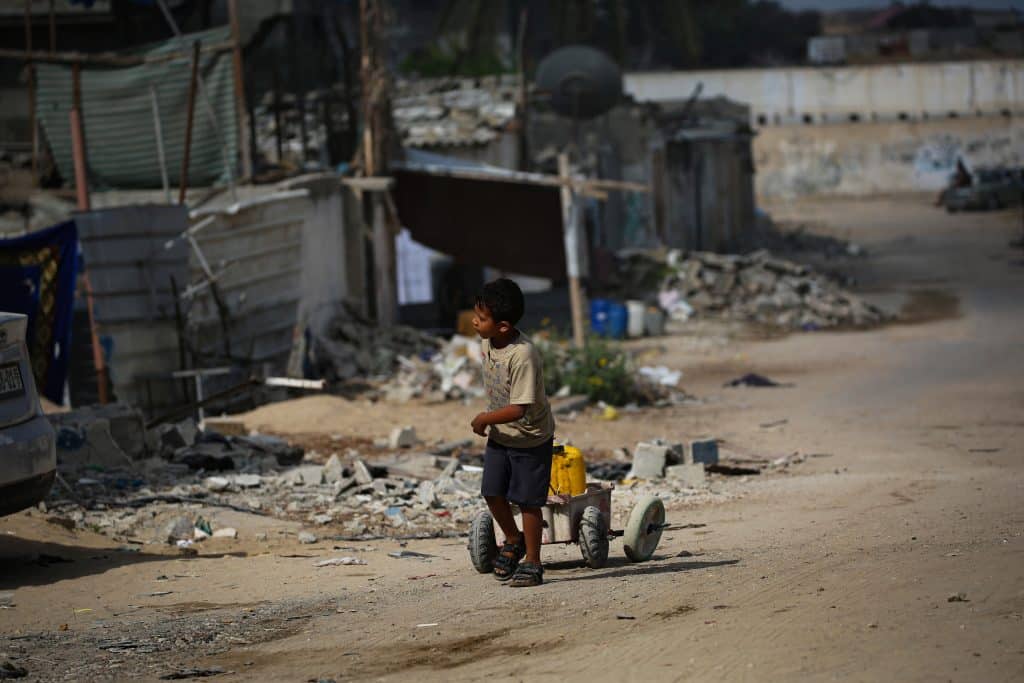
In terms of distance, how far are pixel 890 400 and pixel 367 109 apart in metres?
8.49

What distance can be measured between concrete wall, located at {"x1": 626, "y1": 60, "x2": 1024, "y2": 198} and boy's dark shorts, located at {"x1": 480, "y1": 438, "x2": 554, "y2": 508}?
53147 millimetres

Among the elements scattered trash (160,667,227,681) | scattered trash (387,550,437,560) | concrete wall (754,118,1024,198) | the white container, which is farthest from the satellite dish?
concrete wall (754,118,1024,198)

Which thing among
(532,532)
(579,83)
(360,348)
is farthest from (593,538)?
(579,83)

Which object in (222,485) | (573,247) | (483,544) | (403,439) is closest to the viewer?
(483,544)

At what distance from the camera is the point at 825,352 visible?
746 inches

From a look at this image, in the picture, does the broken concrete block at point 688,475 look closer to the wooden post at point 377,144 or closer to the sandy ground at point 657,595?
the sandy ground at point 657,595

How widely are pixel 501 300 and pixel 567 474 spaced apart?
1086 mm

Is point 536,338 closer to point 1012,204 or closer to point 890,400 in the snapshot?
point 890,400

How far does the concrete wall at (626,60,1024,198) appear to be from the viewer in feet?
187

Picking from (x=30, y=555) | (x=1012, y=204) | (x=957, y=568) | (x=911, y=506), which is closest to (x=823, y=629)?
(x=957, y=568)

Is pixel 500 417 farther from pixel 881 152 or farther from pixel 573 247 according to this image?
pixel 881 152

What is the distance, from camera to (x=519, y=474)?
614cm

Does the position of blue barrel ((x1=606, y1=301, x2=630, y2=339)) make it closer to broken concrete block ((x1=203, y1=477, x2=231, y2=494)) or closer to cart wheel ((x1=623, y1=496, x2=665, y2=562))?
broken concrete block ((x1=203, y1=477, x2=231, y2=494))

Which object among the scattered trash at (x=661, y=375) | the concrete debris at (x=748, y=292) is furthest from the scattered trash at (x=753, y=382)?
the concrete debris at (x=748, y=292)
